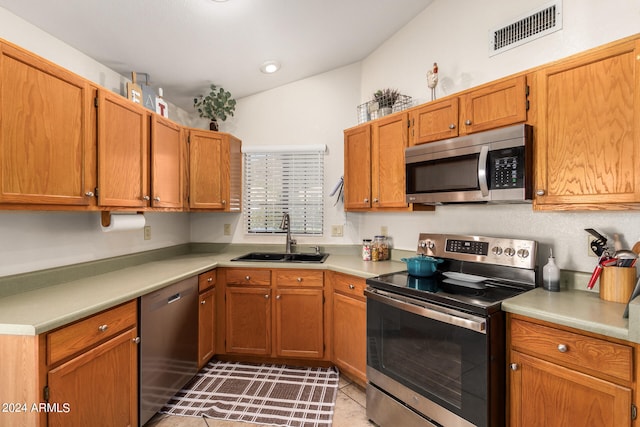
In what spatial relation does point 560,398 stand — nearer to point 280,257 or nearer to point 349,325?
point 349,325

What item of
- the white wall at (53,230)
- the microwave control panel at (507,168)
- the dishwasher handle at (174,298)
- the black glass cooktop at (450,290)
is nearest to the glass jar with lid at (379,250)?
the black glass cooktop at (450,290)

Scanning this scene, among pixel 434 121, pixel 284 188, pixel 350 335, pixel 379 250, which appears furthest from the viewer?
pixel 284 188

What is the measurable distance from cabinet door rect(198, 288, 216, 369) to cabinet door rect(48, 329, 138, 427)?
2.37 feet

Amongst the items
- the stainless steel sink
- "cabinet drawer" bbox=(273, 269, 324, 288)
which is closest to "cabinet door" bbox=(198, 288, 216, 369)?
the stainless steel sink

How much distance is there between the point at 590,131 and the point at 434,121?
862 mm

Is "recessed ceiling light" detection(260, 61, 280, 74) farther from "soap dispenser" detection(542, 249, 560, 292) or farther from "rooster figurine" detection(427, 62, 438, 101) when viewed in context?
"soap dispenser" detection(542, 249, 560, 292)

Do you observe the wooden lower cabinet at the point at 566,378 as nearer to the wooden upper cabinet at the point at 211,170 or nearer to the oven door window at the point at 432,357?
the oven door window at the point at 432,357

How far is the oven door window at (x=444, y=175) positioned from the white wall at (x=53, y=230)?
2225 mm

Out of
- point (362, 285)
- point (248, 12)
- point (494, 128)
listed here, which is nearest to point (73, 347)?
point (362, 285)

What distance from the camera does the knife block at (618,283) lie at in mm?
1467

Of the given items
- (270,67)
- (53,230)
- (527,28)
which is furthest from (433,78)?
(53,230)

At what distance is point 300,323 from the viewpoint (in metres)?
2.68

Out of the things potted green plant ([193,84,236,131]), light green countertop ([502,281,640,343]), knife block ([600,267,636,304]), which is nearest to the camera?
light green countertop ([502,281,640,343])

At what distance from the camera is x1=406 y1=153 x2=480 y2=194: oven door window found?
191 cm
